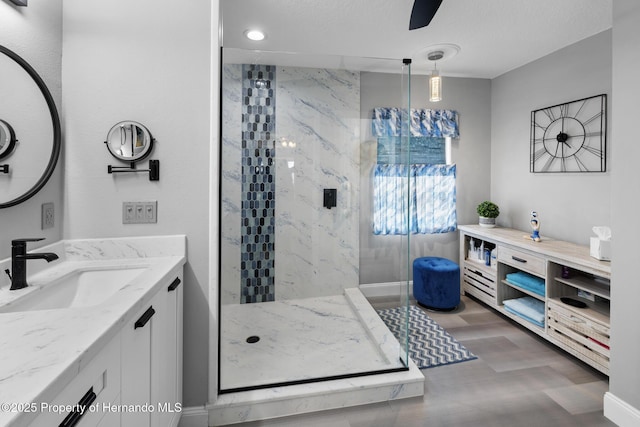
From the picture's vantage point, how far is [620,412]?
171 centimetres

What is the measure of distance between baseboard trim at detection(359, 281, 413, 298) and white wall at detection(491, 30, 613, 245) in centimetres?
177

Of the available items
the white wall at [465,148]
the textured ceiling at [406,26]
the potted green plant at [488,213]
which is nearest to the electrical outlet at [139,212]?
the textured ceiling at [406,26]

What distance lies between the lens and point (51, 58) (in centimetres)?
151

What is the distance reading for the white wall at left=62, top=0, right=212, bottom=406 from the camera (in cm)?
160

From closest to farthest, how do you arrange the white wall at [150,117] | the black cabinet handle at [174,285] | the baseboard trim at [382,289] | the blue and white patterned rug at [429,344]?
1. the black cabinet handle at [174,285]
2. the white wall at [150,117]
3. the blue and white patterned rug at [429,344]
4. the baseboard trim at [382,289]

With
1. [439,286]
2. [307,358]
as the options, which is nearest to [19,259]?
[307,358]

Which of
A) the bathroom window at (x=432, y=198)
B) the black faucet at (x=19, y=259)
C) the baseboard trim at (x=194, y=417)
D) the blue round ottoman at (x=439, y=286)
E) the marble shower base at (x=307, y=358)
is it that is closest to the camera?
the black faucet at (x=19, y=259)

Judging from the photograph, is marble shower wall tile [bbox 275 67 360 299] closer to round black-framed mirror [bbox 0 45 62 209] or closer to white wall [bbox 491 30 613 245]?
round black-framed mirror [bbox 0 45 62 209]

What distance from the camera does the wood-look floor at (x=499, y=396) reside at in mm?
1773

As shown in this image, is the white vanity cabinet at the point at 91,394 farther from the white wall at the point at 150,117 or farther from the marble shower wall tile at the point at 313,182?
the marble shower wall tile at the point at 313,182

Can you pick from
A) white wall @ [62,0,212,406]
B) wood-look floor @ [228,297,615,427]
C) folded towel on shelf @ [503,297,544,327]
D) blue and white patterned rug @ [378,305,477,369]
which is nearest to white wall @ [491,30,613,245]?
folded towel on shelf @ [503,297,544,327]

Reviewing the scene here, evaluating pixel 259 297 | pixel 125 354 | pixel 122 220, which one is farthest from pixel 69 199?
pixel 259 297

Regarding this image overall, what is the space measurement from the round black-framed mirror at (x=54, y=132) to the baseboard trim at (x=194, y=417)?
127 cm

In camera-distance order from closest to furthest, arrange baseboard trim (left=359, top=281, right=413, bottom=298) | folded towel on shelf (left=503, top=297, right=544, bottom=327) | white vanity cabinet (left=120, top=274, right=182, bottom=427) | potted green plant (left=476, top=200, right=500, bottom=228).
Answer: white vanity cabinet (left=120, top=274, right=182, bottom=427), baseboard trim (left=359, top=281, right=413, bottom=298), folded towel on shelf (left=503, top=297, right=544, bottom=327), potted green plant (left=476, top=200, right=500, bottom=228)
